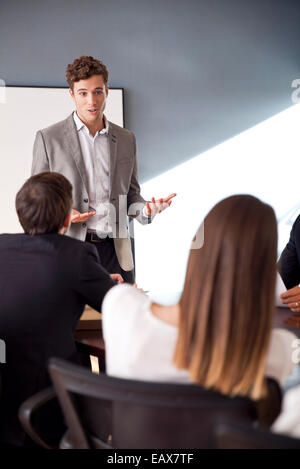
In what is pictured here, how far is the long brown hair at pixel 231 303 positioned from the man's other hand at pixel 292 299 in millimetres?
999

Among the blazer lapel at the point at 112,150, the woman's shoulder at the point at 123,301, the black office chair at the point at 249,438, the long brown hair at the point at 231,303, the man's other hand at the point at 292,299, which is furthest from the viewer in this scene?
the blazer lapel at the point at 112,150

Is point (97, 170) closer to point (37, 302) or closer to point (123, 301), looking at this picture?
point (37, 302)

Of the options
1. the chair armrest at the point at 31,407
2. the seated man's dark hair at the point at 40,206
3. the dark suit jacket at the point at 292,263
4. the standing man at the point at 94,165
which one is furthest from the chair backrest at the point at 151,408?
the dark suit jacket at the point at 292,263

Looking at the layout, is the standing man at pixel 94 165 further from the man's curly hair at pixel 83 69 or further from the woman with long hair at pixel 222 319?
the woman with long hair at pixel 222 319

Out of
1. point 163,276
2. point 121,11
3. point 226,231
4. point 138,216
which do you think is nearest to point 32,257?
point 226,231

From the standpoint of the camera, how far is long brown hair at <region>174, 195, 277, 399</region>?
1.00 m

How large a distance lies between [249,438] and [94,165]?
91.1 inches

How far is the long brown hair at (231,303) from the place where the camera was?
1.00 metres

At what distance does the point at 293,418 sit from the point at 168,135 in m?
4.18

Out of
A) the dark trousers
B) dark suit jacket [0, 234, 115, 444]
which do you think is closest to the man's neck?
the dark trousers

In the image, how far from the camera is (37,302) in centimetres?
153

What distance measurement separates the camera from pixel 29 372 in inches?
61.8

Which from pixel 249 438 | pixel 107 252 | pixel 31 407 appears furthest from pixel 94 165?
pixel 249 438
